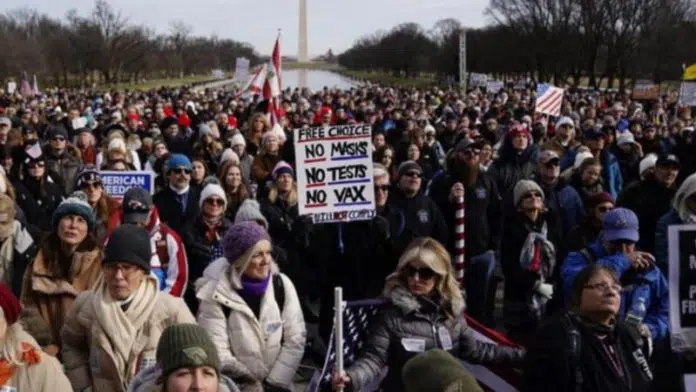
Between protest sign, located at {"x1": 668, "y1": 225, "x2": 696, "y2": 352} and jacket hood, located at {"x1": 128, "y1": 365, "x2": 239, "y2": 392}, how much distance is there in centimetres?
214

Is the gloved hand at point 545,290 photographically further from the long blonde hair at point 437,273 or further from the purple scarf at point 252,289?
the purple scarf at point 252,289

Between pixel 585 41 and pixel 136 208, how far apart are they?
2459 inches

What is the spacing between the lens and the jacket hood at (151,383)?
131 inches

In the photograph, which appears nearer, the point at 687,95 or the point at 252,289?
the point at 252,289

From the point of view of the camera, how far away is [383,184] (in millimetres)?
7367

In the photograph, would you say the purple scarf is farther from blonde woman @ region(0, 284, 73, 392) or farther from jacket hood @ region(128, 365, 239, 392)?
blonde woman @ region(0, 284, 73, 392)

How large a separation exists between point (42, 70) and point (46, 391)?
6353 cm

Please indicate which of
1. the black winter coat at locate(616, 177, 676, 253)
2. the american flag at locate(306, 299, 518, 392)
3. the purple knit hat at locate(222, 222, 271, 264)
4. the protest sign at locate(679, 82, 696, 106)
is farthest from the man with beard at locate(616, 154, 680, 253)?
the protest sign at locate(679, 82, 696, 106)

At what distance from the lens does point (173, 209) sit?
25.8ft

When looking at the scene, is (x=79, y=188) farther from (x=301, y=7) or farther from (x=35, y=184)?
(x=301, y=7)

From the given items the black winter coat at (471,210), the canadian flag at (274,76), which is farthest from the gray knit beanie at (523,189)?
the canadian flag at (274,76)

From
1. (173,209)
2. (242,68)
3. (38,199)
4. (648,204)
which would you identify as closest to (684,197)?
(648,204)

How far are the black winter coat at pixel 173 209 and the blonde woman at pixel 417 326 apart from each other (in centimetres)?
347

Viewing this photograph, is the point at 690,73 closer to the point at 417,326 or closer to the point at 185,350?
the point at 417,326
